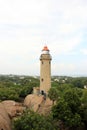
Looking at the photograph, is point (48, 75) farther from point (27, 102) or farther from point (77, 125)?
point (77, 125)

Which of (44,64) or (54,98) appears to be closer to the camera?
(54,98)

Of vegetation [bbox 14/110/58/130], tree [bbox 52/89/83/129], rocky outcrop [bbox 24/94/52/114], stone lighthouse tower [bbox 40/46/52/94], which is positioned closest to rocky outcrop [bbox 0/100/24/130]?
vegetation [bbox 14/110/58/130]

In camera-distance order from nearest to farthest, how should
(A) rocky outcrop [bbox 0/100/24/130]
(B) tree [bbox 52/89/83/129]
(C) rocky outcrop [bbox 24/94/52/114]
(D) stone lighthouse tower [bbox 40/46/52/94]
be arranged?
1. (A) rocky outcrop [bbox 0/100/24/130]
2. (B) tree [bbox 52/89/83/129]
3. (C) rocky outcrop [bbox 24/94/52/114]
4. (D) stone lighthouse tower [bbox 40/46/52/94]

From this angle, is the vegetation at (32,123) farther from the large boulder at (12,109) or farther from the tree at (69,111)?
the large boulder at (12,109)

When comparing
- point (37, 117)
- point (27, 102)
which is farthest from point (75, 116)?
point (27, 102)

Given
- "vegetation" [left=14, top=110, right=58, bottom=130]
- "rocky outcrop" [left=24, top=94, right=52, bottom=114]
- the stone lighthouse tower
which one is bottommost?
"vegetation" [left=14, top=110, right=58, bottom=130]

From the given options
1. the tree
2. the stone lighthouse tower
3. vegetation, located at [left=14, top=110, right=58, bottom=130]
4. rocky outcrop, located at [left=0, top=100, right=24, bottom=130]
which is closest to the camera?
vegetation, located at [left=14, top=110, right=58, bottom=130]

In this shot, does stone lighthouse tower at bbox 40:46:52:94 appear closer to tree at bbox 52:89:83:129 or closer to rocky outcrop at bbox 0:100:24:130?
rocky outcrop at bbox 0:100:24:130

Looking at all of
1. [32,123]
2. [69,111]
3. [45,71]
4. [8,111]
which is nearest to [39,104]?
[8,111]
